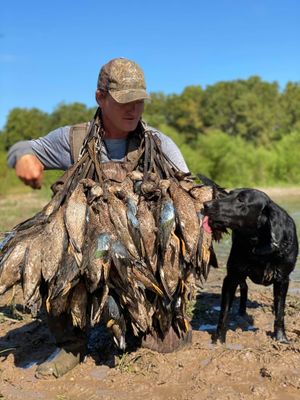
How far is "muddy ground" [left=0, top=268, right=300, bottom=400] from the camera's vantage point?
11.9 ft

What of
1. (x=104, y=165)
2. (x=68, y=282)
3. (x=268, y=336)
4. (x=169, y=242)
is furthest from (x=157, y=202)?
(x=268, y=336)

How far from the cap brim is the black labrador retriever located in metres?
1.01

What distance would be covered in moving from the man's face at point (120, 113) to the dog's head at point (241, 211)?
0.95 metres

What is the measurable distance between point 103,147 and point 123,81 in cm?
62

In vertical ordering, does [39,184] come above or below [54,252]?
above

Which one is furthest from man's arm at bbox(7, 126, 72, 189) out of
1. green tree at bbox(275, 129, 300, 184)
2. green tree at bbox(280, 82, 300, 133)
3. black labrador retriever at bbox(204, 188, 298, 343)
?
green tree at bbox(280, 82, 300, 133)

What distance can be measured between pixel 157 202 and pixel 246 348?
4.90 feet

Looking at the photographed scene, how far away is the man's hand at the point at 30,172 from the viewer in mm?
3669

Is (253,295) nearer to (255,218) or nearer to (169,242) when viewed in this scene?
(255,218)

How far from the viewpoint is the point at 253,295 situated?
621cm

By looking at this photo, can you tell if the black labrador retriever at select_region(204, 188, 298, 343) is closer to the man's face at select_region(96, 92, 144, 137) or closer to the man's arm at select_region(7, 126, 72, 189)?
the man's face at select_region(96, 92, 144, 137)

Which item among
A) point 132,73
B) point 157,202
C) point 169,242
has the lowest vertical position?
point 169,242

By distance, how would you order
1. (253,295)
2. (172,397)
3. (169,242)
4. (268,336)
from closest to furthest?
(172,397), (169,242), (268,336), (253,295)

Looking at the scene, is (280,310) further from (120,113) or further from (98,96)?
(98,96)
